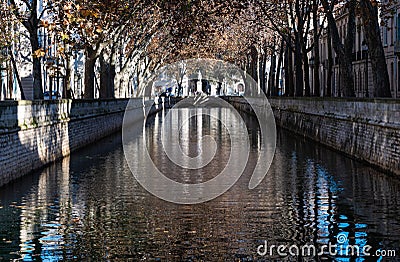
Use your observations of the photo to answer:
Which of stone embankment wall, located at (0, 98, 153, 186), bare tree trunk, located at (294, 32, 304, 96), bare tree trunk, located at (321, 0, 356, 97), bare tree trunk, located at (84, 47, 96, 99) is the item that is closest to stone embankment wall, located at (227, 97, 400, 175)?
bare tree trunk, located at (321, 0, 356, 97)

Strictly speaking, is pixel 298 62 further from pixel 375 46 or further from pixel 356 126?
pixel 356 126

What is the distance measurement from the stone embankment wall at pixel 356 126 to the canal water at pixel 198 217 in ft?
2.45

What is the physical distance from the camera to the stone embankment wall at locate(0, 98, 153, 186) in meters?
23.7

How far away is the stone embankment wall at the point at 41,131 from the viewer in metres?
23.7

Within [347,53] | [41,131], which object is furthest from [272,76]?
[41,131]

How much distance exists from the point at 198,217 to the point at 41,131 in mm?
12054

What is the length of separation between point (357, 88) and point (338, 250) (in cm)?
7268

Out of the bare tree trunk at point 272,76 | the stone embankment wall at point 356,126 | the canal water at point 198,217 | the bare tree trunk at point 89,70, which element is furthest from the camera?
the bare tree trunk at point 272,76

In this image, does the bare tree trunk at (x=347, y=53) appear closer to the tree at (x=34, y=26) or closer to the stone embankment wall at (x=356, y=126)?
the stone embankment wall at (x=356, y=126)

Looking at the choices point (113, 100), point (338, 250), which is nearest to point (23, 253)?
point (338, 250)

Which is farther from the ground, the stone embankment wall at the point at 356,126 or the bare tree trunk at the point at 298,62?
the bare tree trunk at the point at 298,62

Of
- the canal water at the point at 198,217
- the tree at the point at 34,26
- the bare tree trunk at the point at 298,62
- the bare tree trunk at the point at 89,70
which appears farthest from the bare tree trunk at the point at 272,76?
the canal water at the point at 198,217

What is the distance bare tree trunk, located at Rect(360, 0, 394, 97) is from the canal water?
560cm

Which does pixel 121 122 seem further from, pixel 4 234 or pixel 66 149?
pixel 4 234
